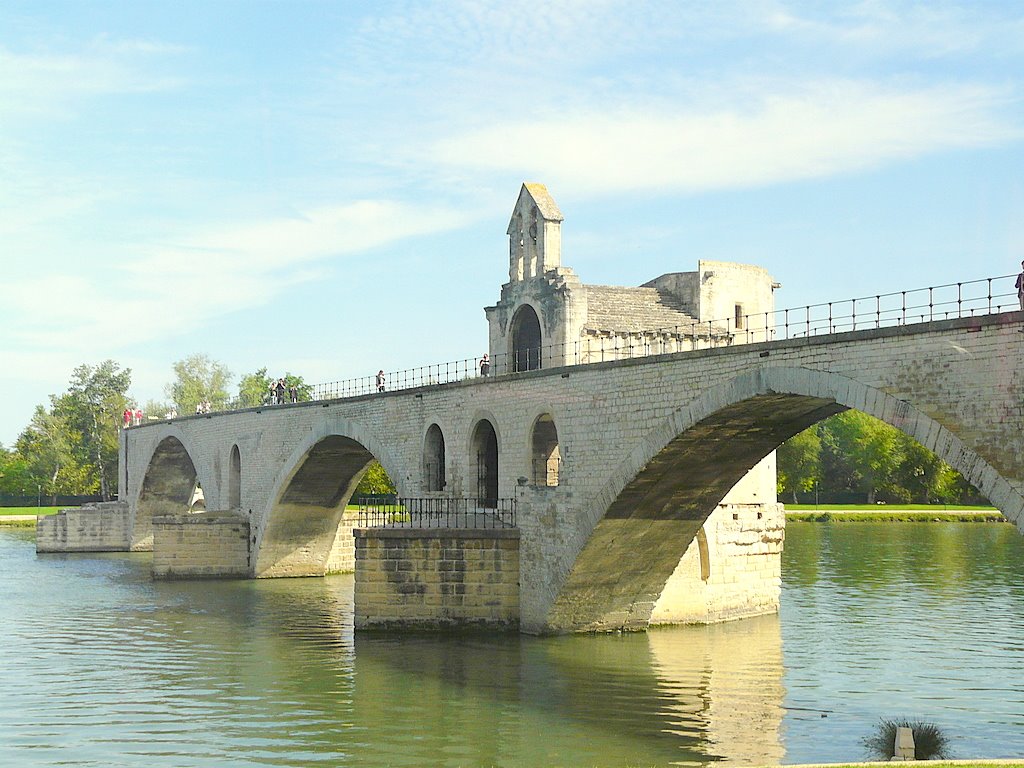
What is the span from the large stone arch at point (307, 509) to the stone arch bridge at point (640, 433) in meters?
0.15

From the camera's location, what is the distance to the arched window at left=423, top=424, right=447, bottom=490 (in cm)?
3750

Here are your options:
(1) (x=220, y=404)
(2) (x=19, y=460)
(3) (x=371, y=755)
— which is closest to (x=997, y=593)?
(3) (x=371, y=755)

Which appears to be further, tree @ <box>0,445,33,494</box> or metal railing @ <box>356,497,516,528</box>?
tree @ <box>0,445,33,494</box>

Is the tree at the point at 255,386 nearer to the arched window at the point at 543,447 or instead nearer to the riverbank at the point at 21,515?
the riverbank at the point at 21,515

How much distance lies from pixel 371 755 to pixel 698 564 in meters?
14.7

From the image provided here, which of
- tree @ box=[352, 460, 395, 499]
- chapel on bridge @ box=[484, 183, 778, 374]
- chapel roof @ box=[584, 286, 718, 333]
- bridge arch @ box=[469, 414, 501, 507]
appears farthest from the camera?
tree @ box=[352, 460, 395, 499]

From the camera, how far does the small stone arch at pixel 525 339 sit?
1501 inches

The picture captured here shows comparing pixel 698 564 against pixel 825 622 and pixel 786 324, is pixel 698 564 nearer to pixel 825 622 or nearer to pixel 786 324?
pixel 825 622

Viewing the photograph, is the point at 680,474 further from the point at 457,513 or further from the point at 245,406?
the point at 245,406

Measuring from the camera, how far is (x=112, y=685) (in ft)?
84.8

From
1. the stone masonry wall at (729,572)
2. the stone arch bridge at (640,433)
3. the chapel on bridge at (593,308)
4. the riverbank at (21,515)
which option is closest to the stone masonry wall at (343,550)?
the stone arch bridge at (640,433)

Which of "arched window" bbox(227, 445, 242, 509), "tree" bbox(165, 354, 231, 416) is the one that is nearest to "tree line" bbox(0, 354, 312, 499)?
"tree" bbox(165, 354, 231, 416)

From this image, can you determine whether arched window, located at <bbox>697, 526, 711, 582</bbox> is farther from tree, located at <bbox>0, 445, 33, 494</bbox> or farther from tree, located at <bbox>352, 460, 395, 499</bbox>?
tree, located at <bbox>0, 445, 33, 494</bbox>

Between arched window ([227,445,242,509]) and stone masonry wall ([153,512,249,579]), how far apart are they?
2.69 metres
